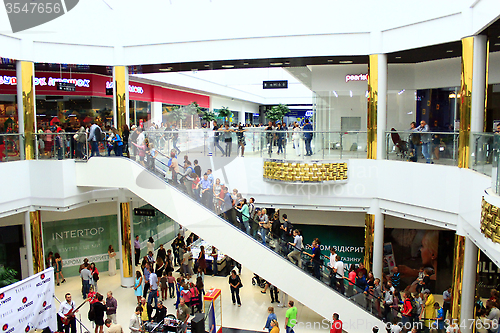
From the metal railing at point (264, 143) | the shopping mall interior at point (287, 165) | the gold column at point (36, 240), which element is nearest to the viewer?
the shopping mall interior at point (287, 165)

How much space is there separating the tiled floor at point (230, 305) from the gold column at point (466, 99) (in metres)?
7.02

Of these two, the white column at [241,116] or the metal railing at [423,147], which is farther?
the white column at [241,116]

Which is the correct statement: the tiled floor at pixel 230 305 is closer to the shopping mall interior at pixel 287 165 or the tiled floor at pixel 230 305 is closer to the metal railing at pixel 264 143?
the shopping mall interior at pixel 287 165

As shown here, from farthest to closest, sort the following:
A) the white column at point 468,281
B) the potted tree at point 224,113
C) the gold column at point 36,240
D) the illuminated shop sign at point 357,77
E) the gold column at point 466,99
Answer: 1. the potted tree at point 224,113
2. the illuminated shop sign at point 357,77
3. the gold column at point 36,240
4. the white column at point 468,281
5. the gold column at point 466,99

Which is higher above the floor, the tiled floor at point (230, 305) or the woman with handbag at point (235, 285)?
the woman with handbag at point (235, 285)

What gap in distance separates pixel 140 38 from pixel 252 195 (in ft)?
24.6

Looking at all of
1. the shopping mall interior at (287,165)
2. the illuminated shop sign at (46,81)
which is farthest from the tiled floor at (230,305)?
the illuminated shop sign at (46,81)

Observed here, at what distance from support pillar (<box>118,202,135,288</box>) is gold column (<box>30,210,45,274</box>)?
9.71ft

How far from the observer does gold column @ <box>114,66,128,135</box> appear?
1554 centimetres

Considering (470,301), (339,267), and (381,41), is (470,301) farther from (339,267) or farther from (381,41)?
(381,41)

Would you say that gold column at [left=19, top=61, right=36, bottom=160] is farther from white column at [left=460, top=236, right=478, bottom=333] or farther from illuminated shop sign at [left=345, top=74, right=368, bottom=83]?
white column at [left=460, top=236, right=478, bottom=333]

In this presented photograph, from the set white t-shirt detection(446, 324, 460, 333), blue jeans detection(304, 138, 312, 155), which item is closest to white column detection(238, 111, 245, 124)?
blue jeans detection(304, 138, 312, 155)

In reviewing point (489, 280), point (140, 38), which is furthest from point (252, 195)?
point (489, 280)

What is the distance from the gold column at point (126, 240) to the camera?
16.1 m
